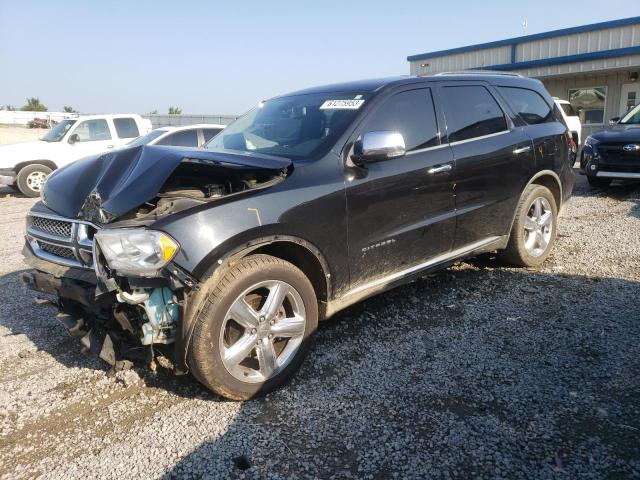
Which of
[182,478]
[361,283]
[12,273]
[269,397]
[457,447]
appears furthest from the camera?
[12,273]

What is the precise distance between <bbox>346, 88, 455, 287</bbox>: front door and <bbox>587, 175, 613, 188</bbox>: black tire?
7366 millimetres

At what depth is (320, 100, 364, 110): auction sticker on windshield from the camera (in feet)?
12.0

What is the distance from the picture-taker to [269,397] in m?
3.02

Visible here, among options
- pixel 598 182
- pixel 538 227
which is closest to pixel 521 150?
pixel 538 227

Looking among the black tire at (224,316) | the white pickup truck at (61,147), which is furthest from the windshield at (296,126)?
the white pickup truck at (61,147)

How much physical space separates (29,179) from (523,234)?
37.1 feet

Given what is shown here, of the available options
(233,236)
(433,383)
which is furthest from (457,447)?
(233,236)

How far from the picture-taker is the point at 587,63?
16500mm

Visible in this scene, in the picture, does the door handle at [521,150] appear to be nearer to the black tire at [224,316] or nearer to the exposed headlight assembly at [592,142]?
the black tire at [224,316]

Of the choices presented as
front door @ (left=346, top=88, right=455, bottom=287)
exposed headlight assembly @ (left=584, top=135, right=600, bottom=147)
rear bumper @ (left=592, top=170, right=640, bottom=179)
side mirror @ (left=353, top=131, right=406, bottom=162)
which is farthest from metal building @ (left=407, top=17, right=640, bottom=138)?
side mirror @ (left=353, top=131, right=406, bottom=162)

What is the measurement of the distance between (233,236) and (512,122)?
328cm

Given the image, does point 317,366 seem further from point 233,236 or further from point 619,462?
point 619,462

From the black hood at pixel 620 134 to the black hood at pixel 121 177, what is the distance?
8.24 m

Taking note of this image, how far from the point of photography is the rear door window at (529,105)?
495 cm
